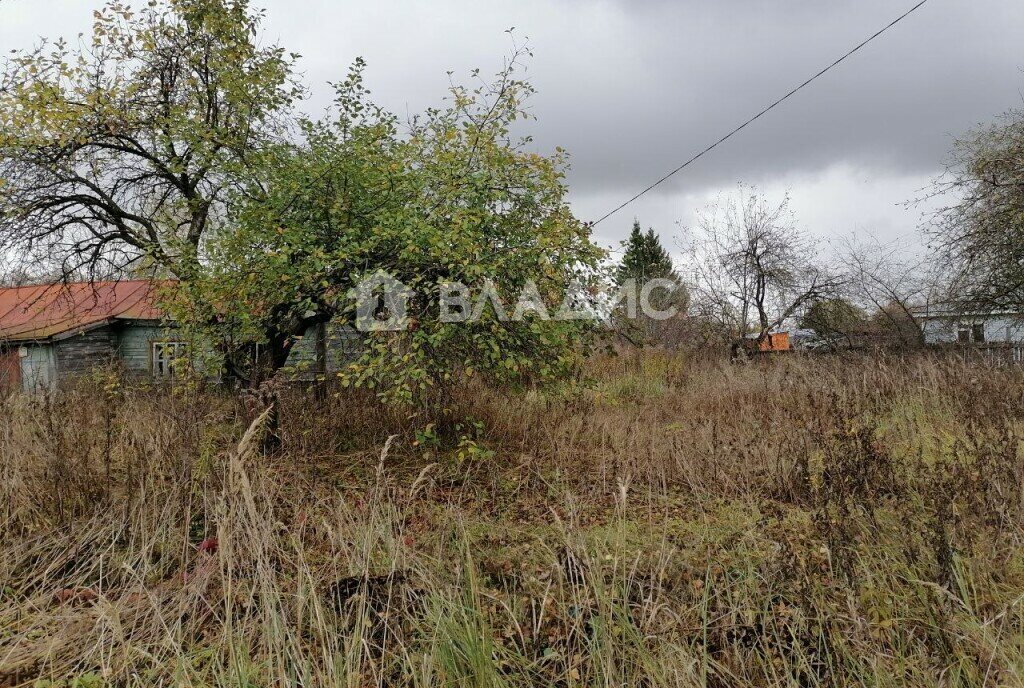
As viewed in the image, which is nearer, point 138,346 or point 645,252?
point 138,346

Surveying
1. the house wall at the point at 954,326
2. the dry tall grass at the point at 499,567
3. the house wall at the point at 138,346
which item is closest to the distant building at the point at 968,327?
the house wall at the point at 954,326

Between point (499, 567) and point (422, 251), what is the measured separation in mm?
2916

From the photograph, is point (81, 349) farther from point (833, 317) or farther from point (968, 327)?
point (968, 327)

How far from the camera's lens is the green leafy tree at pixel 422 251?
5.12 meters

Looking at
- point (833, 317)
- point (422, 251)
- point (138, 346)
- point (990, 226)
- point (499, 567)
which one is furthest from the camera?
point (138, 346)

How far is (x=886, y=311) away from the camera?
44.8 ft

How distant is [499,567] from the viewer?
3451 mm

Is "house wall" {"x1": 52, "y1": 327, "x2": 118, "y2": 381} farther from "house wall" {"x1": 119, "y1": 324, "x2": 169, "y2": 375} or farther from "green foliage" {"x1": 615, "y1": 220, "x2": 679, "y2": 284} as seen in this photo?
"green foliage" {"x1": 615, "y1": 220, "x2": 679, "y2": 284}

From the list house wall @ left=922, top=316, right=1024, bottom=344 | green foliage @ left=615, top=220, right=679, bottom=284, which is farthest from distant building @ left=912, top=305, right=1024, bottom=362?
green foliage @ left=615, top=220, right=679, bottom=284

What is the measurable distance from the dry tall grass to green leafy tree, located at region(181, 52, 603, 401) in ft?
2.70

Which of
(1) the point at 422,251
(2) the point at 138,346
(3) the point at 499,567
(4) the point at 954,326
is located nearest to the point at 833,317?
(4) the point at 954,326

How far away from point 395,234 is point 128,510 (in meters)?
2.72

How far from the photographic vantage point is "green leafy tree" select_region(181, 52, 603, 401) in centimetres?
512

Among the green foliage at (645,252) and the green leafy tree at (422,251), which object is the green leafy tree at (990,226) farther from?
the green foliage at (645,252)
